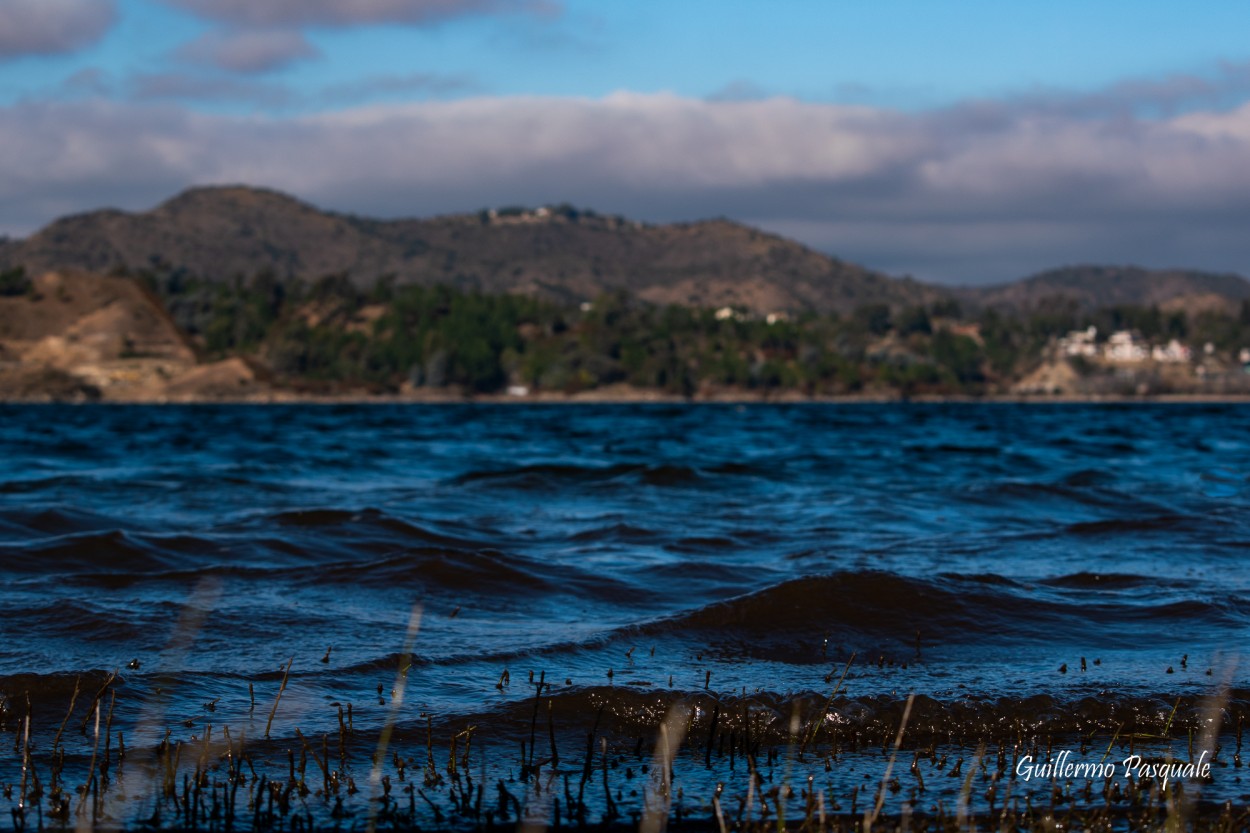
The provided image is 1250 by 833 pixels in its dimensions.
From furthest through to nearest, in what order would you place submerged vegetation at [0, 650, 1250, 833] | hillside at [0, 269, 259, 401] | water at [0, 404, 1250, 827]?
hillside at [0, 269, 259, 401]
water at [0, 404, 1250, 827]
submerged vegetation at [0, 650, 1250, 833]

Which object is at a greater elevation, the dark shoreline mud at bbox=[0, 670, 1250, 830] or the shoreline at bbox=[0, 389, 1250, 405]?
the dark shoreline mud at bbox=[0, 670, 1250, 830]

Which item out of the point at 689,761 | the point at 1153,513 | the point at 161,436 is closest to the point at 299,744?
the point at 689,761

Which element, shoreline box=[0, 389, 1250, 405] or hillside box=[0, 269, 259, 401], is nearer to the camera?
hillside box=[0, 269, 259, 401]

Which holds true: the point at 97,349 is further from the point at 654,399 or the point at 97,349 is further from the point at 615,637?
the point at 615,637

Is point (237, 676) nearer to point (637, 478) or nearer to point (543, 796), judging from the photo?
point (543, 796)

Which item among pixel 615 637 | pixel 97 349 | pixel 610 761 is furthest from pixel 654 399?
pixel 610 761

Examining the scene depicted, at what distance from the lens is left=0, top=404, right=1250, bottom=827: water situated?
634cm

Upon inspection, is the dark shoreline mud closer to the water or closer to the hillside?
the water

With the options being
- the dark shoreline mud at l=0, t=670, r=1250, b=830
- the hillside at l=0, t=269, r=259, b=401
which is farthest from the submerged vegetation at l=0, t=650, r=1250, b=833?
the hillside at l=0, t=269, r=259, b=401

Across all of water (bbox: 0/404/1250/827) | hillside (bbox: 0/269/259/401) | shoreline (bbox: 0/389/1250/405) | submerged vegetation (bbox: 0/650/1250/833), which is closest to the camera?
submerged vegetation (bbox: 0/650/1250/833)

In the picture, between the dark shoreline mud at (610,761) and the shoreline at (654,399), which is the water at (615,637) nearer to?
the dark shoreline mud at (610,761)

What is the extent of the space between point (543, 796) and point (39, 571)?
8.42 metres

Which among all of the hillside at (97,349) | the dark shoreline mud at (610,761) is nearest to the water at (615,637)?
the dark shoreline mud at (610,761)

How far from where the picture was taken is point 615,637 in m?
9.30
